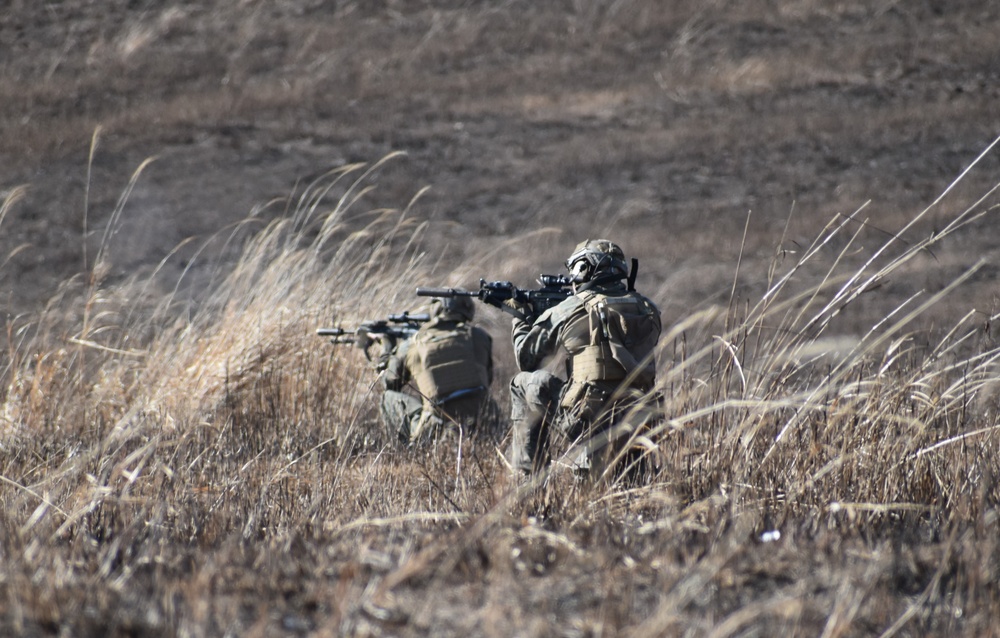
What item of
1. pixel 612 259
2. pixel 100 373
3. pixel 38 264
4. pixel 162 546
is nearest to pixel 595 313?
pixel 612 259

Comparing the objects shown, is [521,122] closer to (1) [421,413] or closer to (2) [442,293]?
(1) [421,413]

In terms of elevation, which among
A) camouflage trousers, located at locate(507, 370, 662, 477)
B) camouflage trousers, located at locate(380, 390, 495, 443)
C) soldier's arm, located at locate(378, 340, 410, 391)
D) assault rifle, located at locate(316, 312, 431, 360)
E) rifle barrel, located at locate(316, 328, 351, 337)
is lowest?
camouflage trousers, located at locate(380, 390, 495, 443)

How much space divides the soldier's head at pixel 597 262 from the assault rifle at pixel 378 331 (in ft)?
6.07

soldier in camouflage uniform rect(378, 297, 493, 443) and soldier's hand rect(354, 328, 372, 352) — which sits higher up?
soldier's hand rect(354, 328, 372, 352)

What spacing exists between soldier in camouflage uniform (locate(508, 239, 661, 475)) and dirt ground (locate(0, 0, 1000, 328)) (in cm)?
691

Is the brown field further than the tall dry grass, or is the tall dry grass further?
the brown field

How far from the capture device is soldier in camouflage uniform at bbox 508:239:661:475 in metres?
4.03

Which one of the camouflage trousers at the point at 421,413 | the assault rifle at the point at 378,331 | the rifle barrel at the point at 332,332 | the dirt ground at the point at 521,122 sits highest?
the rifle barrel at the point at 332,332

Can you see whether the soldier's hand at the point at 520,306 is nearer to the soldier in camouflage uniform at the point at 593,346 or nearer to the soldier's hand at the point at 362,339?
the soldier in camouflage uniform at the point at 593,346

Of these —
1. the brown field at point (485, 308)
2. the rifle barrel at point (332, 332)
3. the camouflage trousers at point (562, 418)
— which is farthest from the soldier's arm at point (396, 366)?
the camouflage trousers at point (562, 418)

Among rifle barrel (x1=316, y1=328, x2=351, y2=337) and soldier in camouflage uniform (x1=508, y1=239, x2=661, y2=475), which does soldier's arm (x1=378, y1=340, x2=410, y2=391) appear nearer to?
rifle barrel (x1=316, y1=328, x2=351, y2=337)

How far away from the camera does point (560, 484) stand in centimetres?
322

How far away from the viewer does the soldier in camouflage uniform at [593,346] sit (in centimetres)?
403

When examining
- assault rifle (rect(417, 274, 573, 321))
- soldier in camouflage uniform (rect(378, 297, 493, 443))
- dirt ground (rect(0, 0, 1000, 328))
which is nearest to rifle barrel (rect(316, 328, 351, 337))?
soldier in camouflage uniform (rect(378, 297, 493, 443))
